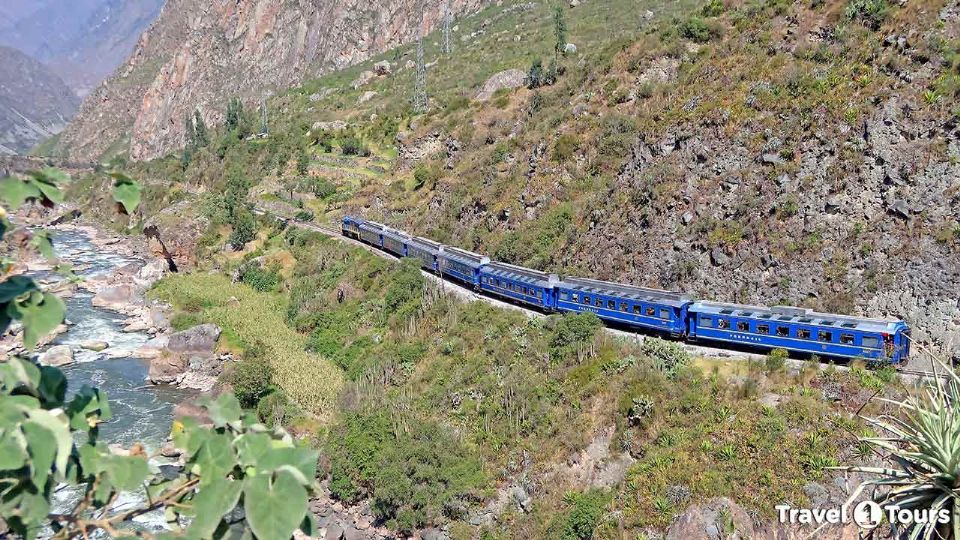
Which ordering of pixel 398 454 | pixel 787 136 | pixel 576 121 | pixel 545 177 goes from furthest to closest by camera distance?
pixel 576 121 → pixel 545 177 → pixel 787 136 → pixel 398 454

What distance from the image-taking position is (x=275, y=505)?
3.38m

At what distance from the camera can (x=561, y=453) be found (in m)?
24.5

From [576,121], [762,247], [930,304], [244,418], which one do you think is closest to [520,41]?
[576,121]

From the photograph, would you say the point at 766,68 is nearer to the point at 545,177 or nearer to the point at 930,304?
the point at 545,177

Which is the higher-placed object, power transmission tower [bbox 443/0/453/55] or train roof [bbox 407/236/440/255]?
power transmission tower [bbox 443/0/453/55]

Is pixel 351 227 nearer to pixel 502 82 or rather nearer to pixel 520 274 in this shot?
pixel 520 274

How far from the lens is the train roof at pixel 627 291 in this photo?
27984 millimetres

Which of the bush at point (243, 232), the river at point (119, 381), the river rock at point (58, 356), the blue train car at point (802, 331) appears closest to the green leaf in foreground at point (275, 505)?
the river at point (119, 381)

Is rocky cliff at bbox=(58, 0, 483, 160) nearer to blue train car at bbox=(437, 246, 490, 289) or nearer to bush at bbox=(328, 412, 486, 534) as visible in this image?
blue train car at bbox=(437, 246, 490, 289)

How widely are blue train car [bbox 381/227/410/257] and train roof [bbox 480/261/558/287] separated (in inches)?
407

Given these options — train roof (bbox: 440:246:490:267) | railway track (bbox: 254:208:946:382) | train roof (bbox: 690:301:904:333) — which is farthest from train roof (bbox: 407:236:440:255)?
train roof (bbox: 690:301:904:333)

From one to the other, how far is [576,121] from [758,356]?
24.3 meters

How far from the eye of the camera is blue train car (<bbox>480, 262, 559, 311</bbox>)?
3238 centimetres

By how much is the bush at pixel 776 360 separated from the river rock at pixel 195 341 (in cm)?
3231
